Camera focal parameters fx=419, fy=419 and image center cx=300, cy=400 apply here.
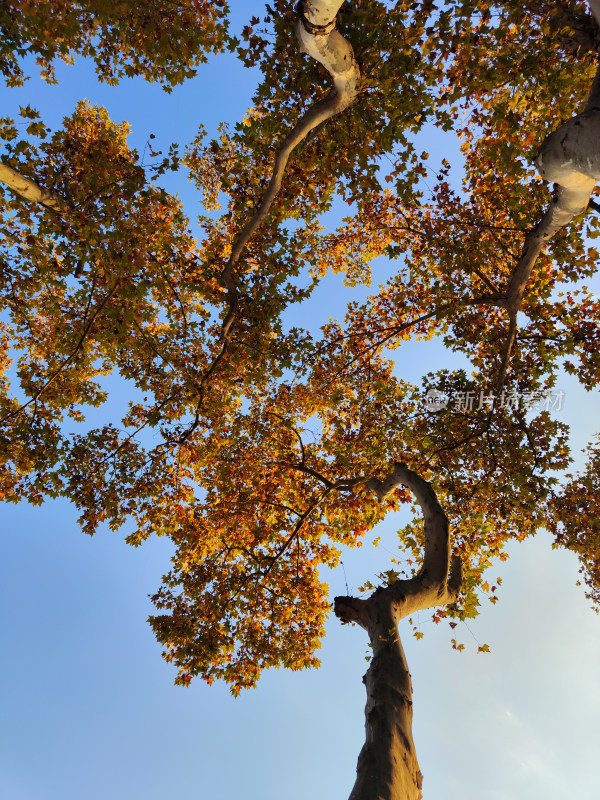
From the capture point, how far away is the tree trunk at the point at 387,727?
4367 millimetres

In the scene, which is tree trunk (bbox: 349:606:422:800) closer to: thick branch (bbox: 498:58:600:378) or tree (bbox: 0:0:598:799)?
tree (bbox: 0:0:598:799)

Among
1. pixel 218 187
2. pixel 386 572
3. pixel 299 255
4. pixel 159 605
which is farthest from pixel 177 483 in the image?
pixel 218 187

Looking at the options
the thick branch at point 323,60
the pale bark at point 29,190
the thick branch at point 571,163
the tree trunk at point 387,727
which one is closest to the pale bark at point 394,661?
Answer: the tree trunk at point 387,727

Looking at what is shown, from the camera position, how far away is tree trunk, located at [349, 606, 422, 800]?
437 centimetres

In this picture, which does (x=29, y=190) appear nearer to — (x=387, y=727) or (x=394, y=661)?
(x=394, y=661)

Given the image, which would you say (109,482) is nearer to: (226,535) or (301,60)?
(226,535)

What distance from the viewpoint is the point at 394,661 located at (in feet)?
18.9

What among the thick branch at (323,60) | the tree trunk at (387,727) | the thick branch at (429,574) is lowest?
the tree trunk at (387,727)

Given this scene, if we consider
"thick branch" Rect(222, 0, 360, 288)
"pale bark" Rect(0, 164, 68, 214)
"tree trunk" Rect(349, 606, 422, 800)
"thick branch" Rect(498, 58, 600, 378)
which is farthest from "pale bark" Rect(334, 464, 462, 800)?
"pale bark" Rect(0, 164, 68, 214)

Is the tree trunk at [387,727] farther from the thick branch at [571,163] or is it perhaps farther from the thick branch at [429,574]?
the thick branch at [571,163]

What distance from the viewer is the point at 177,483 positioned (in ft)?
33.6

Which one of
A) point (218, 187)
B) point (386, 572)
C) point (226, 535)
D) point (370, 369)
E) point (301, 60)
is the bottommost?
point (386, 572)

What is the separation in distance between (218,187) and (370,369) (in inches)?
280

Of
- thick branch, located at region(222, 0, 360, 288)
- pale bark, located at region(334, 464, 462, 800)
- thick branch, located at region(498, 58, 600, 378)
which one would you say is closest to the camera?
thick branch, located at region(498, 58, 600, 378)
